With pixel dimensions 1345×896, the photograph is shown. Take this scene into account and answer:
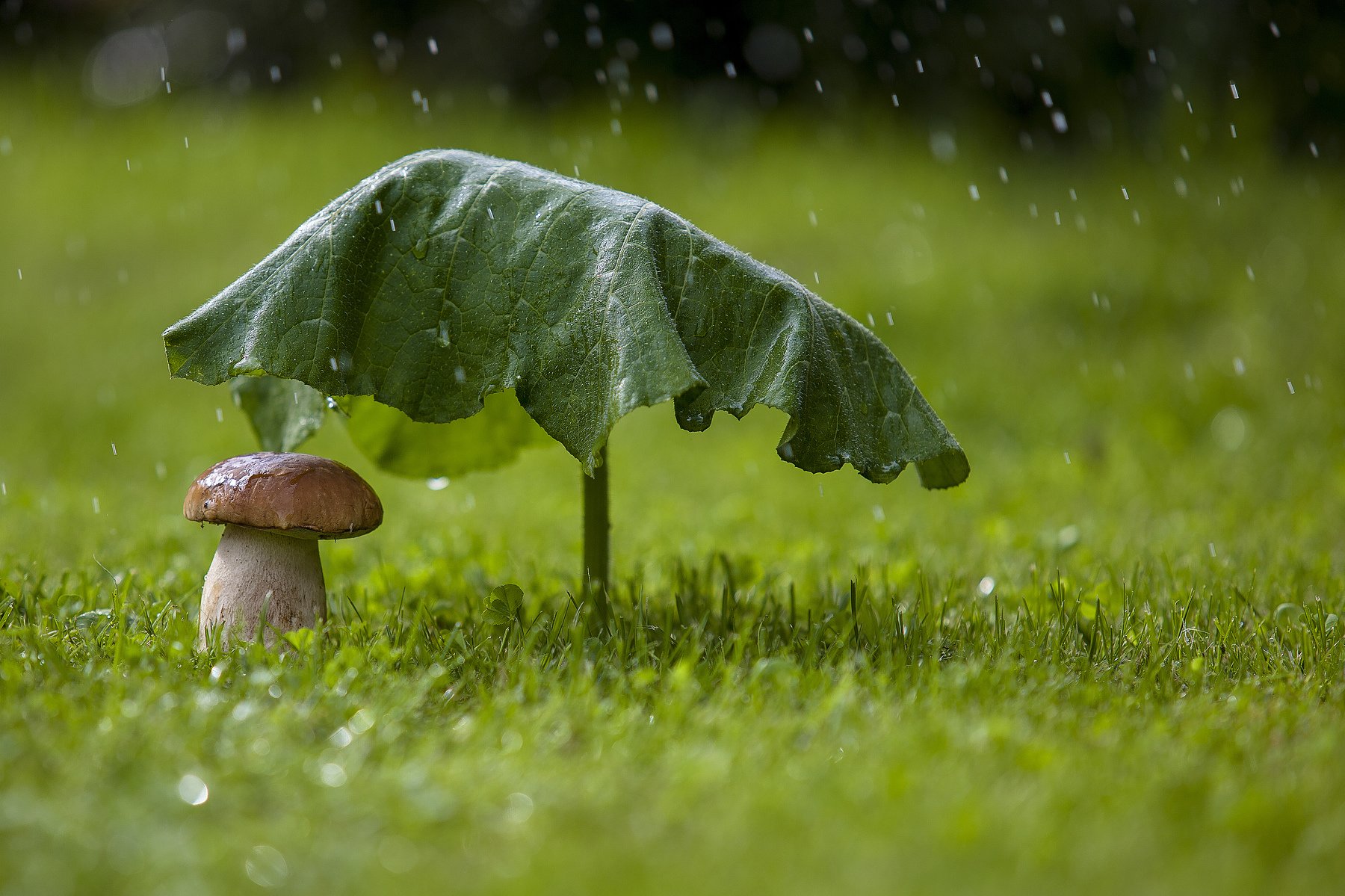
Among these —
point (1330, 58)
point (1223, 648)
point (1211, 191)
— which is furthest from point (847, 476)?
point (1330, 58)

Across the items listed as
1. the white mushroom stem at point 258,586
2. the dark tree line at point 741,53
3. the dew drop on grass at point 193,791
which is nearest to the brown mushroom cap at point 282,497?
the white mushroom stem at point 258,586

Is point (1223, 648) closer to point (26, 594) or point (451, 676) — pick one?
point (451, 676)

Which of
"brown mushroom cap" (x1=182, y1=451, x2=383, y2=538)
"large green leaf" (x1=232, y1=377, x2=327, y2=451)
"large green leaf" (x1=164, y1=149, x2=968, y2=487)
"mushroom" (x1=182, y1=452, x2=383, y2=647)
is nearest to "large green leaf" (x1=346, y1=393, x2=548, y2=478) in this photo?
"large green leaf" (x1=232, y1=377, x2=327, y2=451)

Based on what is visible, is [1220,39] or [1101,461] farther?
[1220,39]

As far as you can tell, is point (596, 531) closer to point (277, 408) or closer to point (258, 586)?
point (258, 586)

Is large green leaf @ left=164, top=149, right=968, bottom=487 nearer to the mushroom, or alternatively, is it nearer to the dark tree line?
the mushroom
